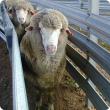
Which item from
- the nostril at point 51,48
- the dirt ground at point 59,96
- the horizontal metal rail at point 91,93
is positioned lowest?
the dirt ground at point 59,96

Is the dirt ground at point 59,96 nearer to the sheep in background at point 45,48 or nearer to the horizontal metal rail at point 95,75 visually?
the sheep in background at point 45,48

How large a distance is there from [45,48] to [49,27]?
0.27 metres

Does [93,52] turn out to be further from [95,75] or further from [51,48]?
[51,48]

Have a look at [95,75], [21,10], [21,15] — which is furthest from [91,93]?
[21,10]

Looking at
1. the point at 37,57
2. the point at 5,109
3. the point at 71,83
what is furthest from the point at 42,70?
the point at 71,83

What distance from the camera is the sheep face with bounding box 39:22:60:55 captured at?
167 cm

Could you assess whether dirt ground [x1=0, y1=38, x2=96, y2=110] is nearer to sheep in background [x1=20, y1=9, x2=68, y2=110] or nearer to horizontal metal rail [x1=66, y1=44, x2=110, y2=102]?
sheep in background [x1=20, y1=9, x2=68, y2=110]

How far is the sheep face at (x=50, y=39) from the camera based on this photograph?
65.8 inches

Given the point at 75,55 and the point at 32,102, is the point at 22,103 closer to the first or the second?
the point at 75,55

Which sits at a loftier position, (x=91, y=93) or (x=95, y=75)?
(x=95, y=75)

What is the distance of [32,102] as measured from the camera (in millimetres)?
2949

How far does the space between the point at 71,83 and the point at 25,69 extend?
1404 mm

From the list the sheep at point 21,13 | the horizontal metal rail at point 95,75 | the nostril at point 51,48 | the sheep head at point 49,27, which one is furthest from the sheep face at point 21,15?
the nostril at point 51,48

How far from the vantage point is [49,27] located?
1796 millimetres
